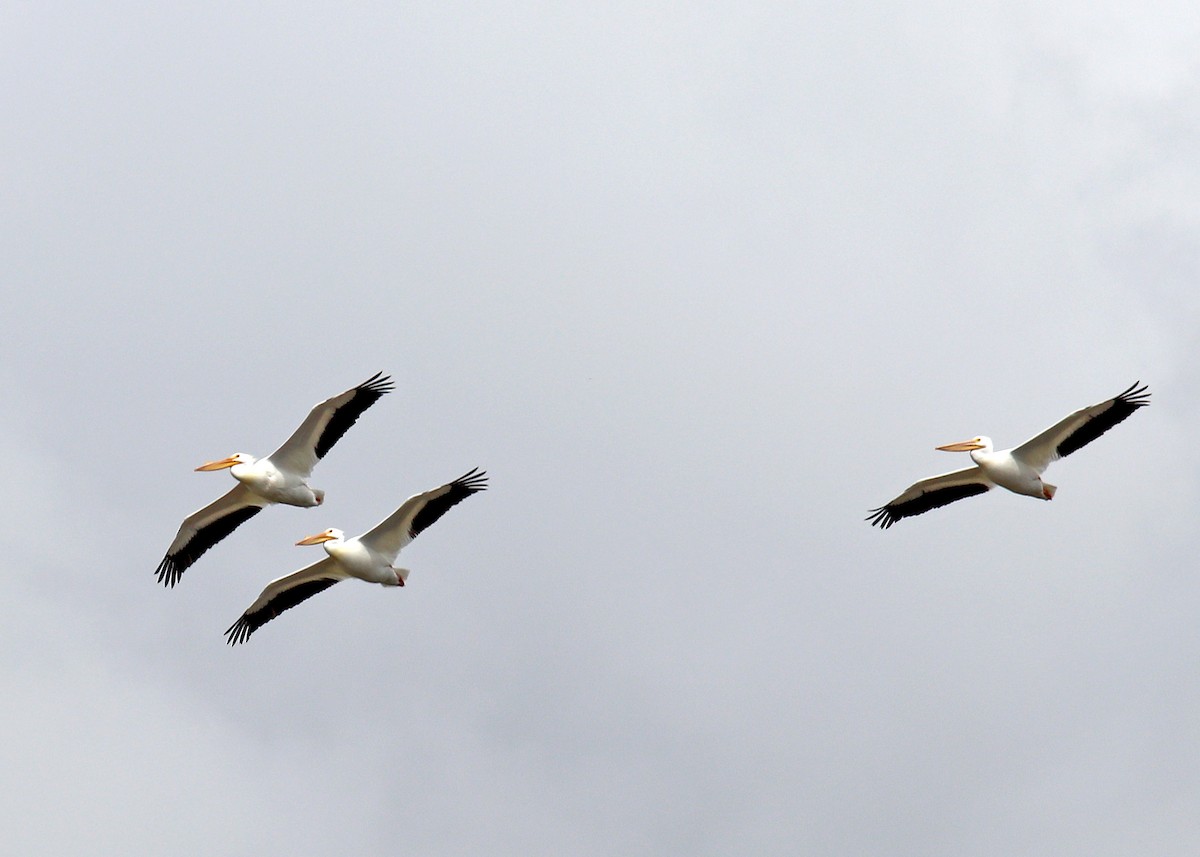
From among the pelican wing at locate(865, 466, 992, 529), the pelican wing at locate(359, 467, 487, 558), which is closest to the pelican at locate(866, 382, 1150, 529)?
the pelican wing at locate(865, 466, 992, 529)

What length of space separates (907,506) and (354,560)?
685 cm

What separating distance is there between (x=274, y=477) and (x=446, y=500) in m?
2.10

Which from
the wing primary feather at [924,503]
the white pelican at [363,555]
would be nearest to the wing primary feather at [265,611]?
the white pelican at [363,555]

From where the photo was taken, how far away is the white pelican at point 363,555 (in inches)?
1164

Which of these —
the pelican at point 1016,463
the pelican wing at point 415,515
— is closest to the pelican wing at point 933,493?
the pelican at point 1016,463

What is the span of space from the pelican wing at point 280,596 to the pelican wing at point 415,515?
112 cm

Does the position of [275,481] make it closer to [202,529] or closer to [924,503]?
[202,529]

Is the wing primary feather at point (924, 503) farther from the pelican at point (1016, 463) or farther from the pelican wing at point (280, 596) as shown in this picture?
the pelican wing at point (280, 596)

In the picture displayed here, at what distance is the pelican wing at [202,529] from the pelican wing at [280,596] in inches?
35.7

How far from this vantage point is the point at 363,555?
1185 inches

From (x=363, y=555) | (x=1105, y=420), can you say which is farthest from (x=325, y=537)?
(x=1105, y=420)

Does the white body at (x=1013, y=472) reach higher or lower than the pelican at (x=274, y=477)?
lower

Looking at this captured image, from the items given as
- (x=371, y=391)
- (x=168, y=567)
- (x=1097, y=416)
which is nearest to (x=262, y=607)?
(x=168, y=567)

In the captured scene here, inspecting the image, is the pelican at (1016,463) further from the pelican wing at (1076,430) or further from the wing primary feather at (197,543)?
the wing primary feather at (197,543)
